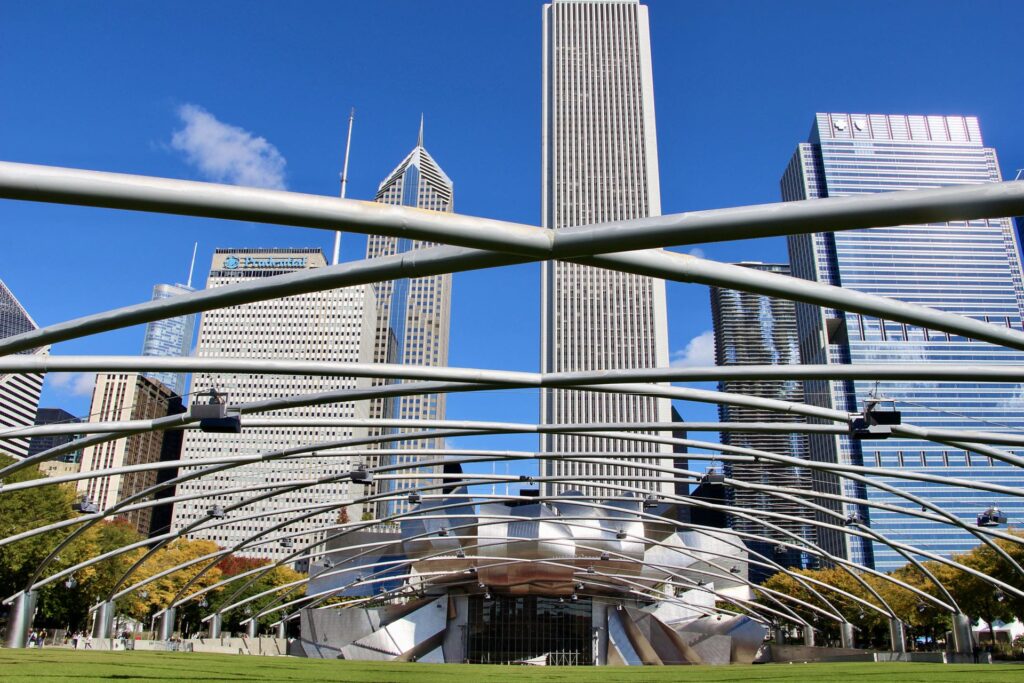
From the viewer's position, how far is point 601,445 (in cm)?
14638

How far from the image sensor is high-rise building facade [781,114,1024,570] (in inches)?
6284

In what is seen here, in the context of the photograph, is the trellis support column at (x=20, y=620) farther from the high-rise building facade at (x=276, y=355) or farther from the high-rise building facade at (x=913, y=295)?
the high-rise building facade at (x=913, y=295)

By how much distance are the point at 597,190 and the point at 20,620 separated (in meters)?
137

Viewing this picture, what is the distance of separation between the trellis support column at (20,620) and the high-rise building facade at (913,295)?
449 ft

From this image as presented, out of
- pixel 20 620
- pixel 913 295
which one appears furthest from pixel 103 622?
pixel 913 295

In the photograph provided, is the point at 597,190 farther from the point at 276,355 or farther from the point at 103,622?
the point at 103,622

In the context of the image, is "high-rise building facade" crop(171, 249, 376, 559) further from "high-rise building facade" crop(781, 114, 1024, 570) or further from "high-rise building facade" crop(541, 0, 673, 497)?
"high-rise building facade" crop(781, 114, 1024, 570)

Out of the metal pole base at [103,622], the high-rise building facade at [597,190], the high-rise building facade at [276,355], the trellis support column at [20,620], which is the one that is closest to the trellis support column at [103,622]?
the metal pole base at [103,622]

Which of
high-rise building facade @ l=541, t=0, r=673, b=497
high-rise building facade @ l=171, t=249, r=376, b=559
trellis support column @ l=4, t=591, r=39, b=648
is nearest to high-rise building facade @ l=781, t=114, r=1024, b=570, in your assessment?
high-rise building facade @ l=541, t=0, r=673, b=497

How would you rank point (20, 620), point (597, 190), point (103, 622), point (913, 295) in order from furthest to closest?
1. point (913, 295)
2. point (597, 190)
3. point (103, 622)
4. point (20, 620)

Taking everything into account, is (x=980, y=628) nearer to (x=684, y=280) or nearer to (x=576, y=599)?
(x=576, y=599)

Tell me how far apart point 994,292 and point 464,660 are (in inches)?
6267

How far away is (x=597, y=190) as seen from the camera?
160 m

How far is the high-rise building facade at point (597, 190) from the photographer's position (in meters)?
154
